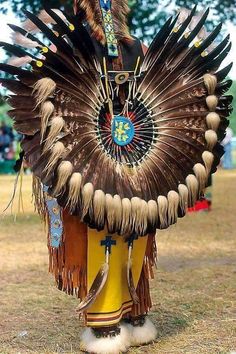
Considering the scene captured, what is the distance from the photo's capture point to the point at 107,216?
10.6 feet

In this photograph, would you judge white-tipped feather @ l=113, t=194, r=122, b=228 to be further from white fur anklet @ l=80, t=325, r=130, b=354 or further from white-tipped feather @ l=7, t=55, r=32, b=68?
white-tipped feather @ l=7, t=55, r=32, b=68

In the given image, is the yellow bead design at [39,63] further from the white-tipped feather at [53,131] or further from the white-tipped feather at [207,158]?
the white-tipped feather at [207,158]

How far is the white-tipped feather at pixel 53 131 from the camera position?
3.16 meters

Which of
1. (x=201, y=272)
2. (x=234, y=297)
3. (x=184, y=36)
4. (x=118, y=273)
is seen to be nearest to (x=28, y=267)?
(x=201, y=272)

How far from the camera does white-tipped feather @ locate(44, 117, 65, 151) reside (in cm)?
316

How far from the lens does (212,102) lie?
3.47 m

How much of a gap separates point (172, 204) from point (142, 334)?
0.79 m

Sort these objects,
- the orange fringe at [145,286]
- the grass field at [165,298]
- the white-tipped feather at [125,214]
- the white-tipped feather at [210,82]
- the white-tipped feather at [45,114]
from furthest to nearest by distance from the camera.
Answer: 1. the grass field at [165,298]
2. the orange fringe at [145,286]
3. the white-tipped feather at [210,82]
4. the white-tipped feather at [125,214]
5. the white-tipped feather at [45,114]

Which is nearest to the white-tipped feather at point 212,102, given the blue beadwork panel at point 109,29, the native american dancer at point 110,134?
the native american dancer at point 110,134

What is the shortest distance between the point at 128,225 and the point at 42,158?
50 centimetres

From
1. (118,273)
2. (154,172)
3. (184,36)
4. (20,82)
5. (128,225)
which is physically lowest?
(118,273)

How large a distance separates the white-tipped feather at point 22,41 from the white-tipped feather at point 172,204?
942mm

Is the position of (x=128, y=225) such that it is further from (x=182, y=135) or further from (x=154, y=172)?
(x=182, y=135)

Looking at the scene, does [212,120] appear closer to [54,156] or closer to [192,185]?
[192,185]
